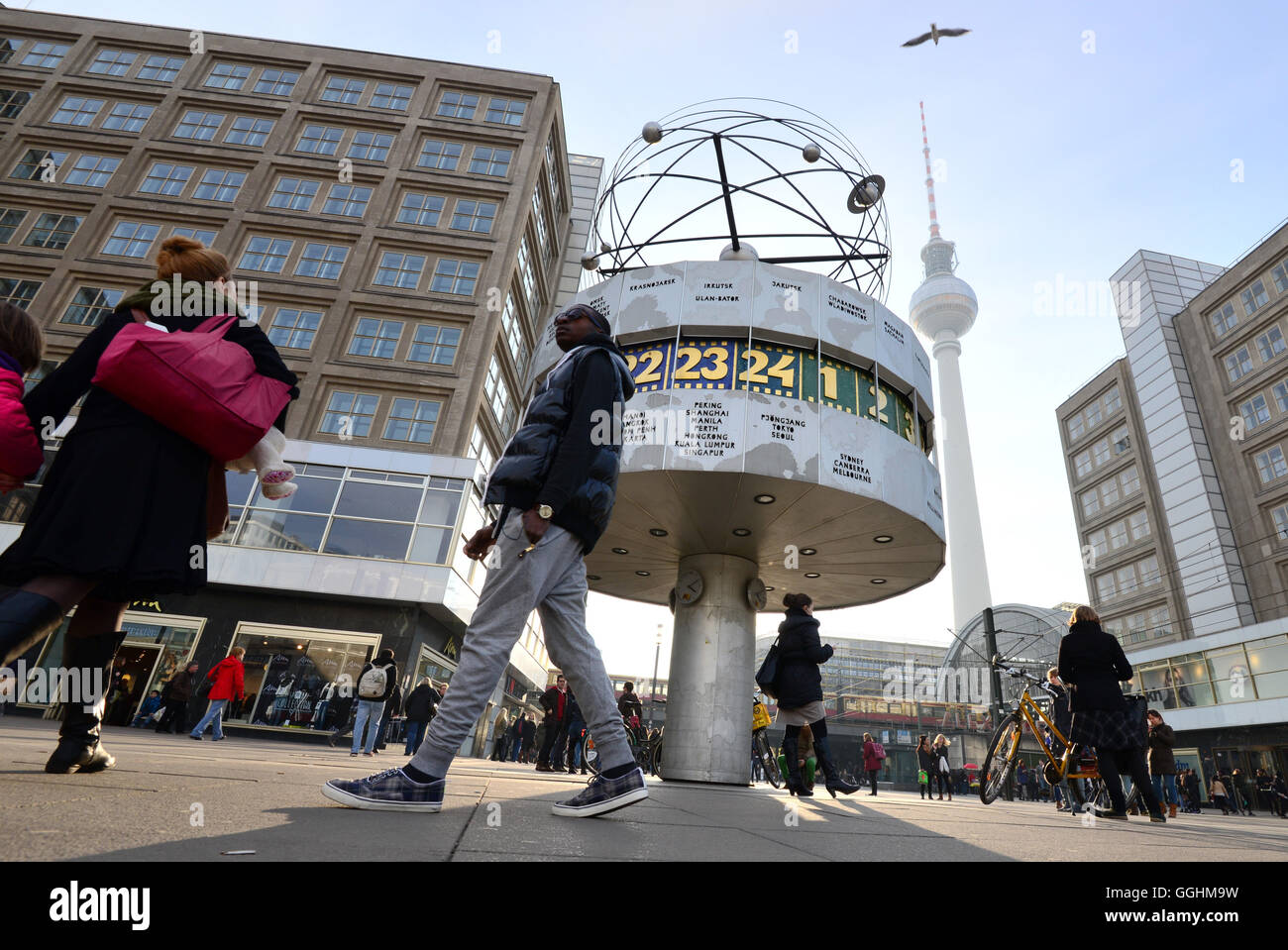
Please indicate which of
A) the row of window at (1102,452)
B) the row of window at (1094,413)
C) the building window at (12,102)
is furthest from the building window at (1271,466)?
the building window at (12,102)

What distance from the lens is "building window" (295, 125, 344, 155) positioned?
26.7 metres

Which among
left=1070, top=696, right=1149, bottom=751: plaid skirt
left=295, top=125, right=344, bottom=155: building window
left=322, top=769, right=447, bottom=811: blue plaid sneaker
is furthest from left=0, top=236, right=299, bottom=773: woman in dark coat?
left=295, top=125, right=344, bottom=155: building window

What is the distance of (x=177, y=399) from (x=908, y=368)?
973 centimetres

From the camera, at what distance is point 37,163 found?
25750 millimetres

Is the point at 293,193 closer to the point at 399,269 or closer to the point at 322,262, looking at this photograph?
the point at 322,262

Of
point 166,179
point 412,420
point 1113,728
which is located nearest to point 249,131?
point 166,179

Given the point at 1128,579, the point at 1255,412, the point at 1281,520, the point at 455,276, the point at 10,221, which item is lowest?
the point at 1128,579

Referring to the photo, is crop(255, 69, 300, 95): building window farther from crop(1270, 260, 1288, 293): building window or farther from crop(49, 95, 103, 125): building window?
crop(1270, 260, 1288, 293): building window

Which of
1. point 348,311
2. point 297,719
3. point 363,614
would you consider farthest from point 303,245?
point 297,719

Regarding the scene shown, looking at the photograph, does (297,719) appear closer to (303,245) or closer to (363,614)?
(363,614)

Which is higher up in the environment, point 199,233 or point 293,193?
point 293,193

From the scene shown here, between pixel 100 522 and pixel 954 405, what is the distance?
324 ft

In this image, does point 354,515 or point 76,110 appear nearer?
point 354,515

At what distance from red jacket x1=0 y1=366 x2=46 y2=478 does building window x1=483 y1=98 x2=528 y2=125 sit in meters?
29.5
